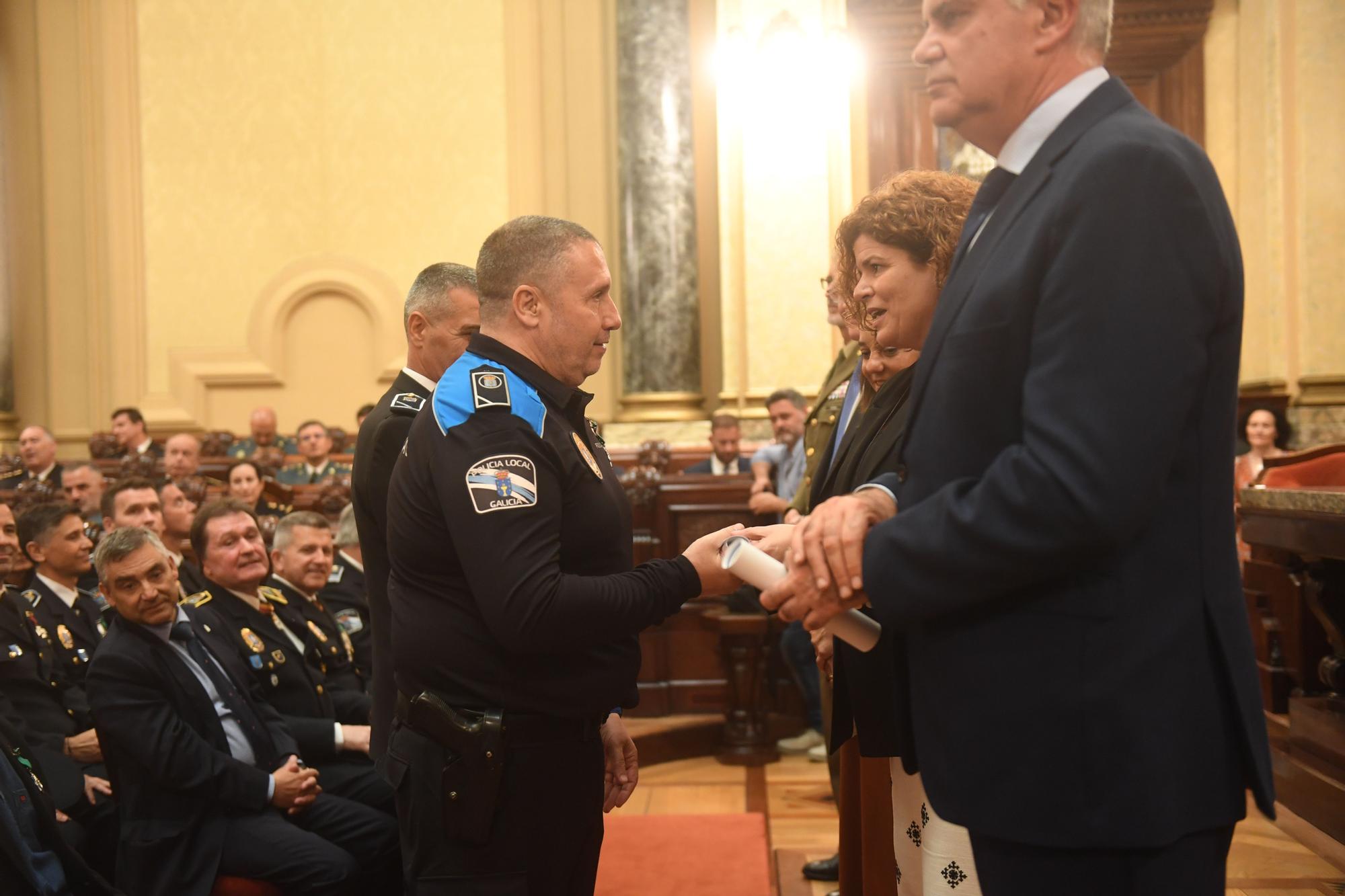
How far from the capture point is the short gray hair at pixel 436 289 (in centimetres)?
259

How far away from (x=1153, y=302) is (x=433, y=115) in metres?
8.20

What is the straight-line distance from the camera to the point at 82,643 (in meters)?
3.79

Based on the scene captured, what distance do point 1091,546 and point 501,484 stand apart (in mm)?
867

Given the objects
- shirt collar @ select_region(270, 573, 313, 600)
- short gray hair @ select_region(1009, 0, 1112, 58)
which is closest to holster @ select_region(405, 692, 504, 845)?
short gray hair @ select_region(1009, 0, 1112, 58)

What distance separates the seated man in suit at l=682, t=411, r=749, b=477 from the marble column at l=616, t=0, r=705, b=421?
962 millimetres

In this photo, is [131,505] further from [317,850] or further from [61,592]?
[317,850]

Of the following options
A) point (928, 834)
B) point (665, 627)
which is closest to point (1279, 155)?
point (665, 627)

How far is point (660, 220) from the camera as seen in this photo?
26.4 ft

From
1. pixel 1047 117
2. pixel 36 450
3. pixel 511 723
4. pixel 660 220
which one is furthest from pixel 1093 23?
pixel 36 450

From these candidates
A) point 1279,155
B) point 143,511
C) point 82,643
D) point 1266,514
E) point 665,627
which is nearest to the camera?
point 1266,514

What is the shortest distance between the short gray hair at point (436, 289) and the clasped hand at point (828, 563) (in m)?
1.48

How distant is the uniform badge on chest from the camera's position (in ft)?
6.11

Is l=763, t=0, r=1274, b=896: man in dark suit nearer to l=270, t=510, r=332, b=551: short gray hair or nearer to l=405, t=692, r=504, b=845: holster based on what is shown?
l=405, t=692, r=504, b=845: holster

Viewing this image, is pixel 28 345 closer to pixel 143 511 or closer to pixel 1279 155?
pixel 143 511
